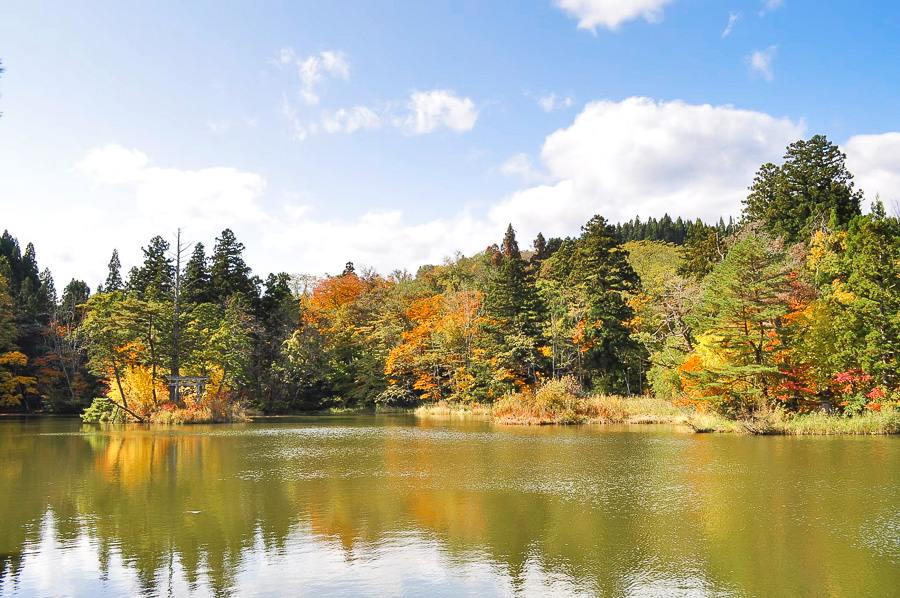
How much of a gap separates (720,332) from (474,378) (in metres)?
22.9

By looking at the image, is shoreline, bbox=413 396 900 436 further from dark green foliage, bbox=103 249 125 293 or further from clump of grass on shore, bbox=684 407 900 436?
dark green foliage, bbox=103 249 125 293

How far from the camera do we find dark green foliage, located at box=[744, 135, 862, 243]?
169 feet

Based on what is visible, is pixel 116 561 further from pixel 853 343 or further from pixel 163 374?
pixel 163 374

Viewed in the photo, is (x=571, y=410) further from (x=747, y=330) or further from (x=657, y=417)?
(x=747, y=330)

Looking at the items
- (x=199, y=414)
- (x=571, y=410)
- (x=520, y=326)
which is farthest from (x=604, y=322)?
(x=199, y=414)

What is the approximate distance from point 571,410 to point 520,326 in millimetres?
13863

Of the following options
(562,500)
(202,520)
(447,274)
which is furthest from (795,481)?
(447,274)

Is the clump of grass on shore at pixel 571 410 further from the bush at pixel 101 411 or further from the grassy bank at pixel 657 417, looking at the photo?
the bush at pixel 101 411

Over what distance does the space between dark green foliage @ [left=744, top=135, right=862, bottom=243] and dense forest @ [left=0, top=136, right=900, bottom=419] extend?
0.18 meters

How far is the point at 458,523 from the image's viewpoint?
10695 mm

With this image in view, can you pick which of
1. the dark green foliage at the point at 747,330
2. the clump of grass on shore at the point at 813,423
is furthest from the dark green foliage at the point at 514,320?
the clump of grass on shore at the point at 813,423

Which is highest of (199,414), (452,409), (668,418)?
(199,414)

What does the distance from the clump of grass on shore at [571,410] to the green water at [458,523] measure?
13.3 meters

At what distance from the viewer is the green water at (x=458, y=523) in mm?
7637
